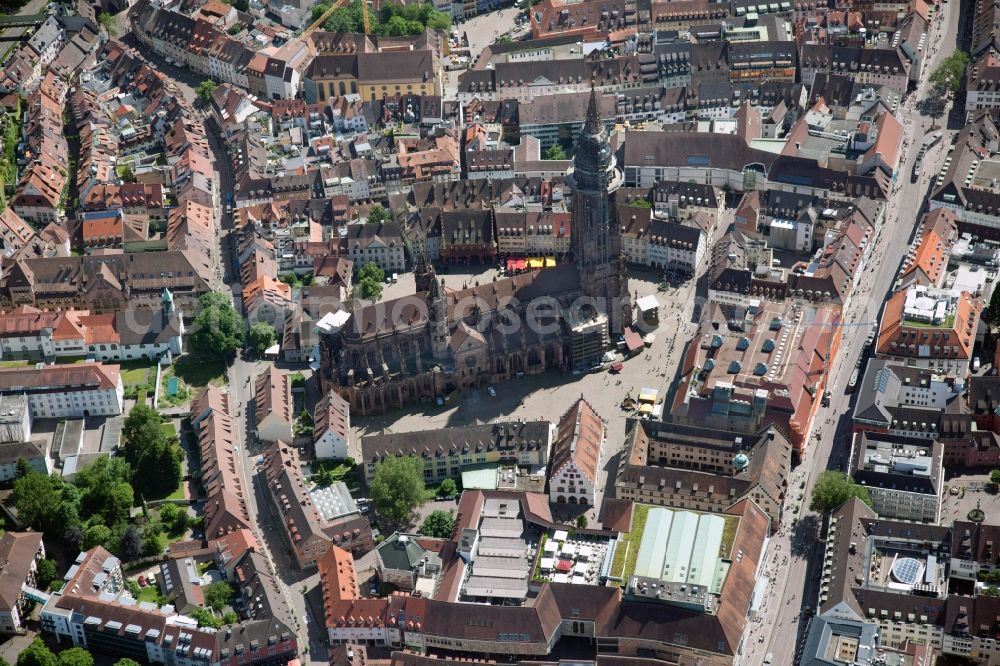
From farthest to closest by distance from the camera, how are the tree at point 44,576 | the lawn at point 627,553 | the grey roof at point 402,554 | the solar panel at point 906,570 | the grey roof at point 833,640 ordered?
the tree at point 44,576, the grey roof at point 402,554, the lawn at point 627,553, the solar panel at point 906,570, the grey roof at point 833,640

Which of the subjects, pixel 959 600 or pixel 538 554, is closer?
pixel 959 600

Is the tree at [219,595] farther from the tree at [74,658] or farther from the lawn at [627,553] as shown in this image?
the lawn at [627,553]

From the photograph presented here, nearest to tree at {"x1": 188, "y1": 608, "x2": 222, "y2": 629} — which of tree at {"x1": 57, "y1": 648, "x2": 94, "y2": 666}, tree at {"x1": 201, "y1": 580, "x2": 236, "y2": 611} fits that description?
tree at {"x1": 201, "y1": 580, "x2": 236, "y2": 611}

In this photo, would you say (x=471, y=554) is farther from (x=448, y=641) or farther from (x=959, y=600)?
(x=959, y=600)

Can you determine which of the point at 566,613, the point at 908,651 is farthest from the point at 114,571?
the point at 908,651

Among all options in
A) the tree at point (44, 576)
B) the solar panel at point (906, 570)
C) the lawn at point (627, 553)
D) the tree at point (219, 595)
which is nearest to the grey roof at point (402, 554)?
the tree at point (219, 595)

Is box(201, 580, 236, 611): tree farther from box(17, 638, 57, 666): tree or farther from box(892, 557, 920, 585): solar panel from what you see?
box(892, 557, 920, 585): solar panel
